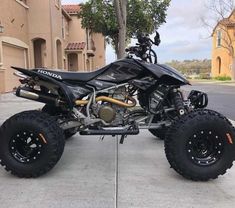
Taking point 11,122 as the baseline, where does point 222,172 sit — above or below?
below

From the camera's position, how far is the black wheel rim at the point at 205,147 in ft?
13.9

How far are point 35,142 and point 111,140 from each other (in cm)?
232

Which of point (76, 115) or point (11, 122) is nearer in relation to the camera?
point (11, 122)

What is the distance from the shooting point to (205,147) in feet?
14.3

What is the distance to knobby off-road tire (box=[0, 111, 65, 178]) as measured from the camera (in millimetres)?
4230

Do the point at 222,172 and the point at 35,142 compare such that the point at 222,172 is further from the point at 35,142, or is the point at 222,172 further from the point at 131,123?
the point at 35,142

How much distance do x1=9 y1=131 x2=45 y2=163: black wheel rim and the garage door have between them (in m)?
12.7

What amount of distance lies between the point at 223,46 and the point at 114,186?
3806 cm

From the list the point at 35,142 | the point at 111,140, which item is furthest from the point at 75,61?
the point at 35,142

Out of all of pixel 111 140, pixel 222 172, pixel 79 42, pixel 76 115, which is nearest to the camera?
pixel 222 172

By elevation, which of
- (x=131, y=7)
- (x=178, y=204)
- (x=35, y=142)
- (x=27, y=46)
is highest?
(x=131, y=7)

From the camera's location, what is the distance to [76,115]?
4.64 meters

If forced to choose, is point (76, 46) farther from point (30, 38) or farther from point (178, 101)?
point (178, 101)

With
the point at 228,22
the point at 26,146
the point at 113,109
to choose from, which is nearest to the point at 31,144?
the point at 26,146
